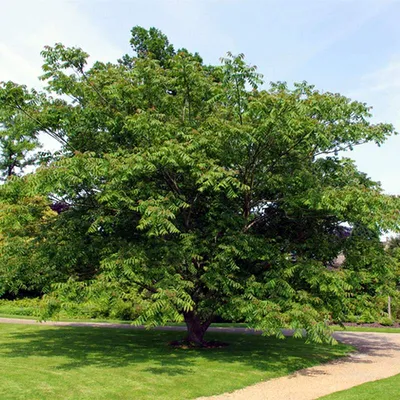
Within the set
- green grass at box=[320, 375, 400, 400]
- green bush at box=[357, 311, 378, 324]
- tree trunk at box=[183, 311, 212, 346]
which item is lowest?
green grass at box=[320, 375, 400, 400]

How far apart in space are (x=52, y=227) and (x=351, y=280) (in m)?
9.05

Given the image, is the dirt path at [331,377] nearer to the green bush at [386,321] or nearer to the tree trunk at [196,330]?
the tree trunk at [196,330]

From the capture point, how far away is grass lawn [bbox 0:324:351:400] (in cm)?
858

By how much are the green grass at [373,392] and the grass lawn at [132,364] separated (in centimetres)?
200

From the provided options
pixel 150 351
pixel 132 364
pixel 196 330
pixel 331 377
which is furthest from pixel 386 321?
pixel 132 364

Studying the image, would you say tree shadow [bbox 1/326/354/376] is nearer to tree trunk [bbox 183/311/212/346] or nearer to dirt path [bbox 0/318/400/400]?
dirt path [bbox 0/318/400/400]

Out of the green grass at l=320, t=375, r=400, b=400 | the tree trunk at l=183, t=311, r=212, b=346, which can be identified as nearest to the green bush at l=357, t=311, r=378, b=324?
the green grass at l=320, t=375, r=400, b=400

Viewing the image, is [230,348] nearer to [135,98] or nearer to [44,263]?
[44,263]

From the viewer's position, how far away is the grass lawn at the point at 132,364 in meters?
8.58

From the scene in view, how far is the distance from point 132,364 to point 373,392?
230 inches

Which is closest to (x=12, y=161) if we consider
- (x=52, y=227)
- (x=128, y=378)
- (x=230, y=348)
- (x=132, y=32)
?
(x=132, y=32)

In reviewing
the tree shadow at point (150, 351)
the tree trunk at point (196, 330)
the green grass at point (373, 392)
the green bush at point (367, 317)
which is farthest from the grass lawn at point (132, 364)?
the green grass at point (373, 392)

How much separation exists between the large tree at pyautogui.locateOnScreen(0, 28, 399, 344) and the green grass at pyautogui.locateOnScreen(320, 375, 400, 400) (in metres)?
1.31

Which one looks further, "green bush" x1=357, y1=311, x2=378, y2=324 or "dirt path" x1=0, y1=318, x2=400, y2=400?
"green bush" x1=357, y1=311, x2=378, y2=324
